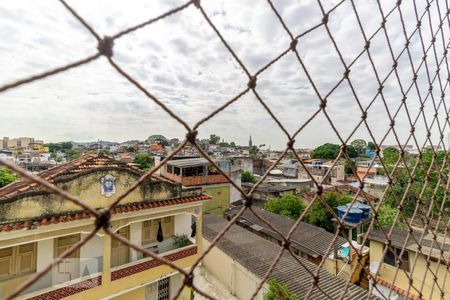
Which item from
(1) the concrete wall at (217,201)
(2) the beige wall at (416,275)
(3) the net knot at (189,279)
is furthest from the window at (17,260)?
(1) the concrete wall at (217,201)

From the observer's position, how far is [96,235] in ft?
11.8

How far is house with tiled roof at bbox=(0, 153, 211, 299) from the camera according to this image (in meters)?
2.93

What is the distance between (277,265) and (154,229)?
2396 mm

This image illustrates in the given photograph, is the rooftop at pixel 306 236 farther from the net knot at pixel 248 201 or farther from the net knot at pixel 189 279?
the net knot at pixel 189 279

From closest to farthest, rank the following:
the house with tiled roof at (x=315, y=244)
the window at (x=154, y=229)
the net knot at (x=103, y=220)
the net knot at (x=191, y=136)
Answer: the net knot at (x=103, y=220), the net knot at (x=191, y=136), the window at (x=154, y=229), the house with tiled roof at (x=315, y=244)

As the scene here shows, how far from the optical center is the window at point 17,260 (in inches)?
117

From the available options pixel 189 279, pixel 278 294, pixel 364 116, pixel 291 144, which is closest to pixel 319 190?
pixel 291 144

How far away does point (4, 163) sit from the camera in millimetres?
342

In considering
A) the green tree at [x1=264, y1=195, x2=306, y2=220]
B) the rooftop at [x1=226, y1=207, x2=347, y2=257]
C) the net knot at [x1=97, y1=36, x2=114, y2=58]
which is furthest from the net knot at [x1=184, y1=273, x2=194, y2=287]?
the green tree at [x1=264, y1=195, x2=306, y2=220]

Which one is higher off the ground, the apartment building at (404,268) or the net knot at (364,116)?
the net knot at (364,116)

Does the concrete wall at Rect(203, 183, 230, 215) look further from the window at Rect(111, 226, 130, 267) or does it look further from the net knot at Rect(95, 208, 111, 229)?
the net knot at Rect(95, 208, 111, 229)

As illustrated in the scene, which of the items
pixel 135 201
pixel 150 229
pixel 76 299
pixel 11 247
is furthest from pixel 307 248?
pixel 11 247

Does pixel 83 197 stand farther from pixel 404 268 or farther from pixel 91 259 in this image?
pixel 404 268

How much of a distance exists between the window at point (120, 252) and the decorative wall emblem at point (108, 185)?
61 centimetres
